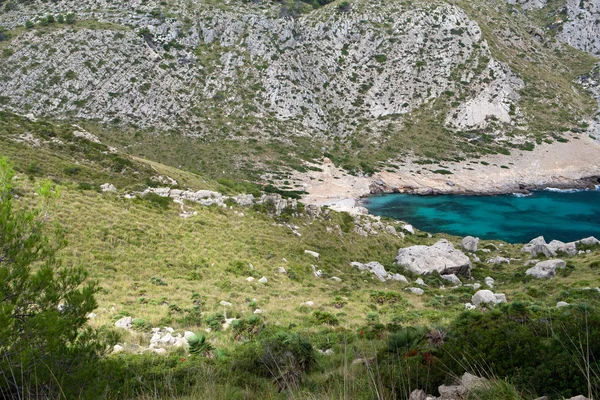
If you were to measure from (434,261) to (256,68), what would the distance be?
89866 mm

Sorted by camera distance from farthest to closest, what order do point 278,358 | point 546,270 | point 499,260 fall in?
1. point 499,260
2. point 546,270
3. point 278,358

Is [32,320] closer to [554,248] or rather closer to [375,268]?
[375,268]

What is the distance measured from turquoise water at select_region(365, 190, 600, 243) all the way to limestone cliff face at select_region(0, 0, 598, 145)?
30038mm

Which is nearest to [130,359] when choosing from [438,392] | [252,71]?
[438,392]

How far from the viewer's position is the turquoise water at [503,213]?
54719mm

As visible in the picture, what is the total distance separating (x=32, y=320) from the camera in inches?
179

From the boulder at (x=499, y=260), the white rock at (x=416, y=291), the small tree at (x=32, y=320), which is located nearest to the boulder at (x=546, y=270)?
the boulder at (x=499, y=260)

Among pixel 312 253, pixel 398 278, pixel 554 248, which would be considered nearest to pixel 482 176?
pixel 554 248

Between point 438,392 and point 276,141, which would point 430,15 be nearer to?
point 276,141

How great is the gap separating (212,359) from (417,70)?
11713cm

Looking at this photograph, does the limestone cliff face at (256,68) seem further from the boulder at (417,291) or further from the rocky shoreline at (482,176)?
the boulder at (417,291)

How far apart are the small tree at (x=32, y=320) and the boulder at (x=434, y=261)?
76.3 ft

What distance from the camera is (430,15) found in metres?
115

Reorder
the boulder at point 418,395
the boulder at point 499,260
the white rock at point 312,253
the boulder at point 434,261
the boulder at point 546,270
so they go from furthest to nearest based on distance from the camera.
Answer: the boulder at point 499,260, the boulder at point 434,261, the white rock at point 312,253, the boulder at point 546,270, the boulder at point 418,395
